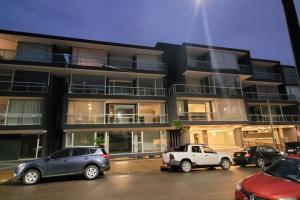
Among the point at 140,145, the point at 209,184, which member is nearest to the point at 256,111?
the point at 140,145

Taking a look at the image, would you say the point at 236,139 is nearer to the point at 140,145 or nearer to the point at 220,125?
the point at 220,125

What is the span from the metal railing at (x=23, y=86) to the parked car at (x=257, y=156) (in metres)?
19.2

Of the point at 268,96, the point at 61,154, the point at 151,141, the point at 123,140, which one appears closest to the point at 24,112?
the point at 123,140

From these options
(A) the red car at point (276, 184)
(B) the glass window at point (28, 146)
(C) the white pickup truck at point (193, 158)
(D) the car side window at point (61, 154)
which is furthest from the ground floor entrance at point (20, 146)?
(A) the red car at point (276, 184)

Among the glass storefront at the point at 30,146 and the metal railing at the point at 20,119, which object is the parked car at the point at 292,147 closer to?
the glass storefront at the point at 30,146

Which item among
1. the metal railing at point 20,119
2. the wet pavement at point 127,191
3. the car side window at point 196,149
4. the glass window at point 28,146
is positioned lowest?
the wet pavement at point 127,191

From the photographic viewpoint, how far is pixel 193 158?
14.1m

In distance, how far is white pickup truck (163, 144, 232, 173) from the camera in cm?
1374

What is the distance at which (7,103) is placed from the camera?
21.0 m

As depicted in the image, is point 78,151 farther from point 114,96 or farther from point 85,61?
point 85,61

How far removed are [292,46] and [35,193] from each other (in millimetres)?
9845

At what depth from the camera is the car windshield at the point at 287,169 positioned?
16.5 ft

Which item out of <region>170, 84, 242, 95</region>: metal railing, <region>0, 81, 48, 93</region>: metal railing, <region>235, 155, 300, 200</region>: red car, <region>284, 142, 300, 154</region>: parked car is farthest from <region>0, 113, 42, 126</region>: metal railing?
<region>284, 142, 300, 154</region>: parked car

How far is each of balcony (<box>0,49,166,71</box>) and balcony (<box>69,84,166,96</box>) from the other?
260 cm
